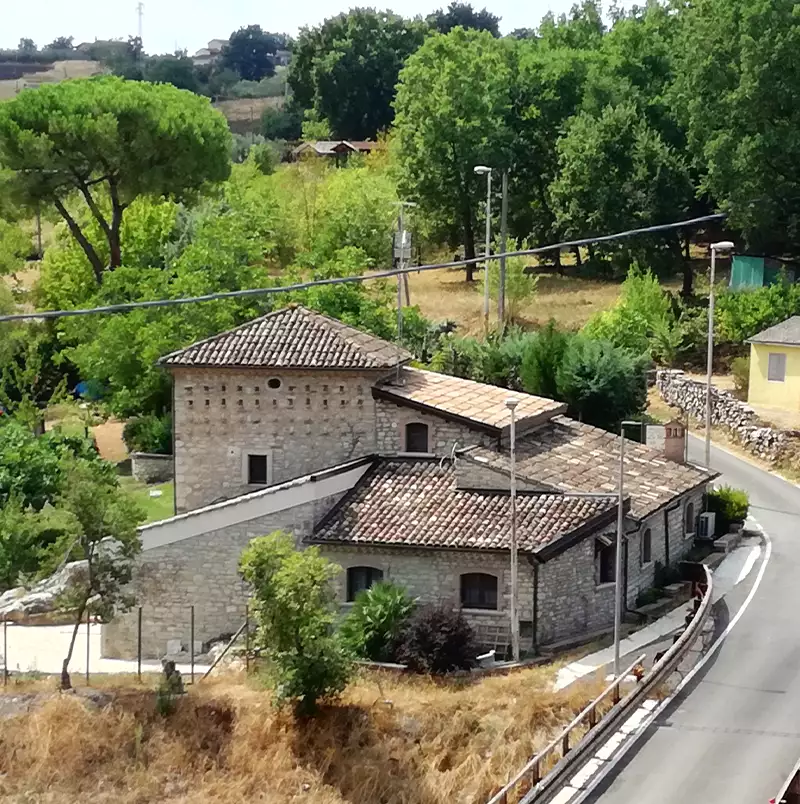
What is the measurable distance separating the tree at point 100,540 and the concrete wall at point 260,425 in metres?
5.18

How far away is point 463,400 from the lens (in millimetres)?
33750

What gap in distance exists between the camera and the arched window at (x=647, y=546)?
31.9 meters

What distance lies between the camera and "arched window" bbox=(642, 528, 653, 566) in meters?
31.9

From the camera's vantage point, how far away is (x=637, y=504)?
31.2 metres

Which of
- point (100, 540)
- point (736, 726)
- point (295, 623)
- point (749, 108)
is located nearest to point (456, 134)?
point (749, 108)

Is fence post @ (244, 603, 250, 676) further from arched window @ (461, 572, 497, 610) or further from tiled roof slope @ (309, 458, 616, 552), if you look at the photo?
arched window @ (461, 572, 497, 610)

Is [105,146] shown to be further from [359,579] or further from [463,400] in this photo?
[359,579]

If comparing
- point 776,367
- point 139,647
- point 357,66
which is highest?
point 357,66

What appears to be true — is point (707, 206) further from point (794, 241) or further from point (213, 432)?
point (213, 432)

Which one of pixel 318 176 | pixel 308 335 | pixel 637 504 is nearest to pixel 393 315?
pixel 308 335

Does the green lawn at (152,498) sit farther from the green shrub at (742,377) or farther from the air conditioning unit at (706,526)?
the green shrub at (742,377)

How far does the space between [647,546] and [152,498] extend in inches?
617

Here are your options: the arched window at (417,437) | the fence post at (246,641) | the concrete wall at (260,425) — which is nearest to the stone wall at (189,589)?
the fence post at (246,641)

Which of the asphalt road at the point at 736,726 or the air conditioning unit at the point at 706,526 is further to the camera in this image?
the air conditioning unit at the point at 706,526
